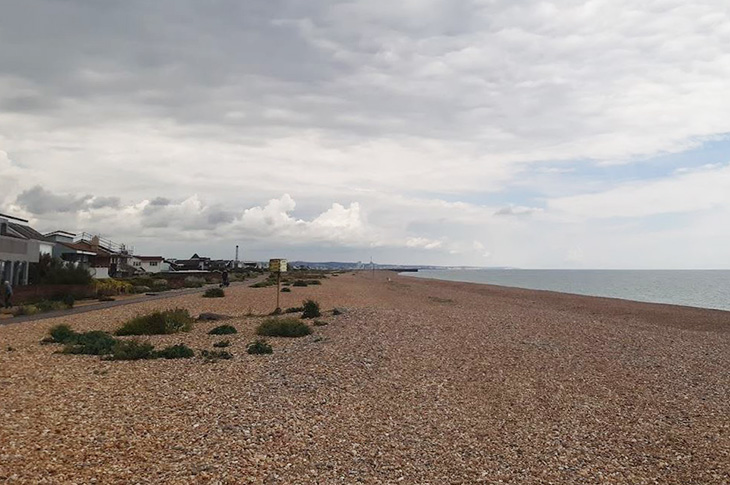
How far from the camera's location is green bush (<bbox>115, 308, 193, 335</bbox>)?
2031 centimetres

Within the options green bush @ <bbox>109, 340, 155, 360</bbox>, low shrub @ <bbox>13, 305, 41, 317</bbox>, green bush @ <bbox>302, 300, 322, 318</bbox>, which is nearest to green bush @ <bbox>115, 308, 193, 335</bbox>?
green bush @ <bbox>109, 340, 155, 360</bbox>

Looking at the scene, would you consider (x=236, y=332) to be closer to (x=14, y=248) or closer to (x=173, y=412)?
(x=173, y=412)

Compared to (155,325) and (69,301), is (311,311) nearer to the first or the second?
(155,325)

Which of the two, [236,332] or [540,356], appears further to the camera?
[236,332]

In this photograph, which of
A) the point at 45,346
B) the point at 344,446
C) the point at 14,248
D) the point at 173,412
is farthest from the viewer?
the point at 14,248

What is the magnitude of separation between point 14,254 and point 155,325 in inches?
915

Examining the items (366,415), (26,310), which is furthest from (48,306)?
(366,415)

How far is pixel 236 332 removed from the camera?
20.7 m

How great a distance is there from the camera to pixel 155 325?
20641 millimetres

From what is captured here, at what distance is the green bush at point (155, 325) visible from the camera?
20312 millimetres

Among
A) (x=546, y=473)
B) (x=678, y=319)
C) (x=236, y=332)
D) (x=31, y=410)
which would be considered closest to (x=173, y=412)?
(x=31, y=410)

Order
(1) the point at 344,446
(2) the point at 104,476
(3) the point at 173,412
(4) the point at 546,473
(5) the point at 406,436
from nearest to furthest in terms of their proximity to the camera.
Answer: (2) the point at 104,476 → (4) the point at 546,473 → (1) the point at 344,446 → (5) the point at 406,436 → (3) the point at 173,412

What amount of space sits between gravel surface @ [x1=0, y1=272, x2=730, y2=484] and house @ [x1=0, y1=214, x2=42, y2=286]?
68.5 ft

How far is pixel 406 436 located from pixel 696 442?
4662mm
